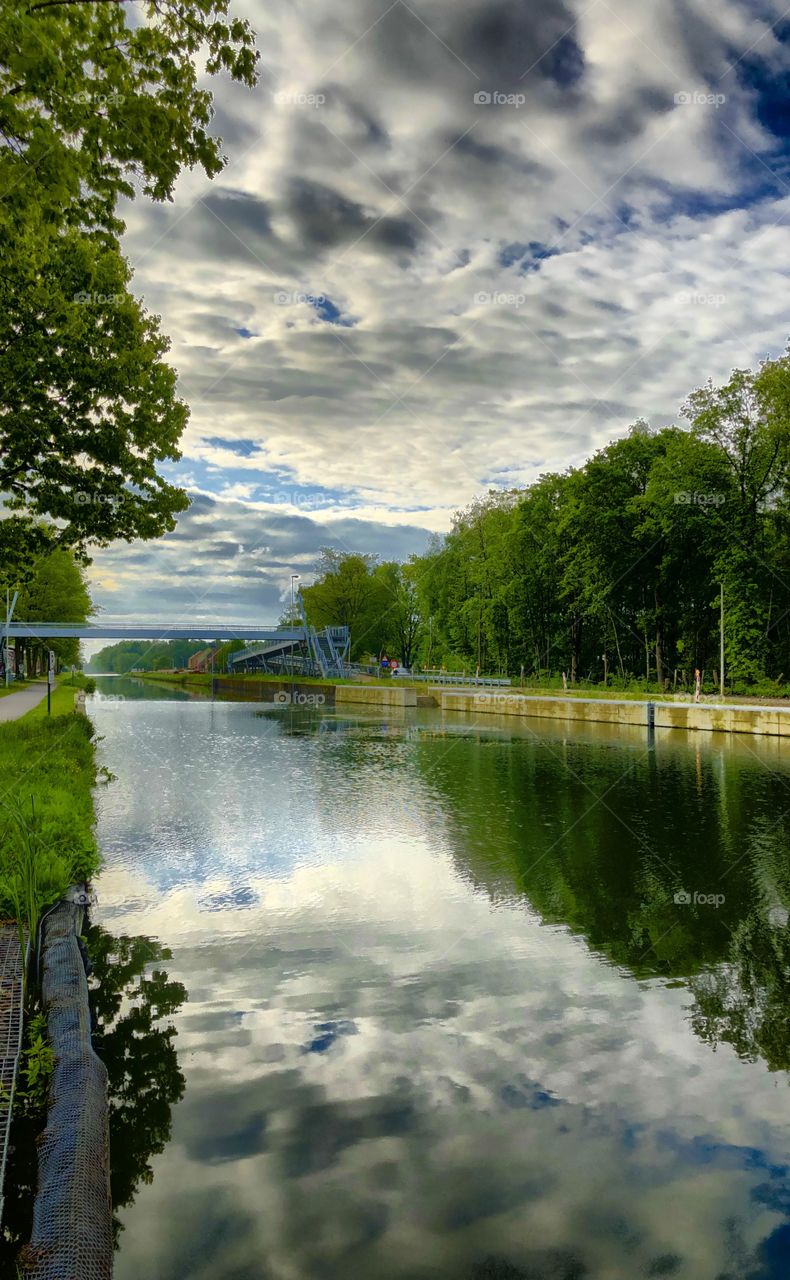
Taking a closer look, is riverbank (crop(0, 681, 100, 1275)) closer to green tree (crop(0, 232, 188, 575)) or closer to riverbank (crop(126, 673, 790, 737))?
green tree (crop(0, 232, 188, 575))

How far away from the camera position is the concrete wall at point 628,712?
3128 cm

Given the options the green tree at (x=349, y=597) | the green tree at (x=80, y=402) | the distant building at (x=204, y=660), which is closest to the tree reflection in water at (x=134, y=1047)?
the green tree at (x=80, y=402)

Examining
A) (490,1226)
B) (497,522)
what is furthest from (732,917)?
(497,522)

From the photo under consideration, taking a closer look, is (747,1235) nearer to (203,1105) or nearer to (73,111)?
(203,1105)

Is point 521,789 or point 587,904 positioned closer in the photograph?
point 587,904

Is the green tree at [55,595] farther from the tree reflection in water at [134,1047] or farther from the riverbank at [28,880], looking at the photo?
the tree reflection in water at [134,1047]

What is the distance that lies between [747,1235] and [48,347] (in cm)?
1939

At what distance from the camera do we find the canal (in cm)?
418

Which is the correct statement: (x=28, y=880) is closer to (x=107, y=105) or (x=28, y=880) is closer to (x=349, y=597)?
(x=107, y=105)

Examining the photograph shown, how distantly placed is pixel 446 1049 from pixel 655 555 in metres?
46.5

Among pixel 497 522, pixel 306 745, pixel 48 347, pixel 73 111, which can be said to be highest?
pixel 497 522

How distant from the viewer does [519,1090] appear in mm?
5578

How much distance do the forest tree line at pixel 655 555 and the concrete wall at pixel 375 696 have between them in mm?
10386

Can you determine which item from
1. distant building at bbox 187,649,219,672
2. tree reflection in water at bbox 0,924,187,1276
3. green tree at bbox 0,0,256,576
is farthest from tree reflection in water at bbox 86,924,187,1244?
distant building at bbox 187,649,219,672
